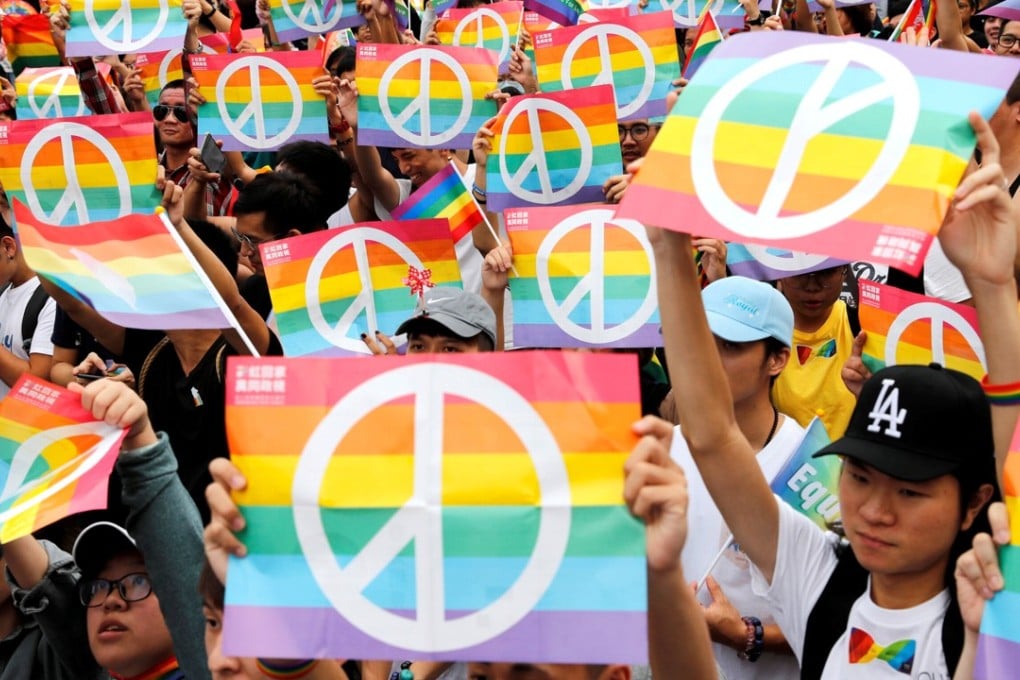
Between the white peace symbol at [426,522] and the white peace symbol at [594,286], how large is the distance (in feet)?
8.73

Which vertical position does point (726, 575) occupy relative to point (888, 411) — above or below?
below

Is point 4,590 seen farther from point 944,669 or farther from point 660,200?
point 944,669

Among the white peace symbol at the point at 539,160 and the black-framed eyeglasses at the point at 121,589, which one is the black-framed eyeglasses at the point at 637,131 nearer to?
the white peace symbol at the point at 539,160

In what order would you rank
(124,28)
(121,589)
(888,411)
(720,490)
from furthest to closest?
(124,28)
(121,589)
(720,490)
(888,411)

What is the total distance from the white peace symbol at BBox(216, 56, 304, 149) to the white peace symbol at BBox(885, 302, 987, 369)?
3.91 m

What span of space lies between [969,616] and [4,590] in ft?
8.98

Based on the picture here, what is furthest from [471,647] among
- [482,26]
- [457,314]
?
[482,26]

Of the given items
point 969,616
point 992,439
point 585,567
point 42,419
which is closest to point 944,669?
point 969,616

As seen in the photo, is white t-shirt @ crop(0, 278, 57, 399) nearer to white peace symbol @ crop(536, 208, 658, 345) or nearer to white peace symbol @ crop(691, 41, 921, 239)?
white peace symbol @ crop(536, 208, 658, 345)

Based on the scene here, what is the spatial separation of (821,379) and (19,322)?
11.9ft

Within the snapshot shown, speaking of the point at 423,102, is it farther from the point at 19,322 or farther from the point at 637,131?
the point at 19,322

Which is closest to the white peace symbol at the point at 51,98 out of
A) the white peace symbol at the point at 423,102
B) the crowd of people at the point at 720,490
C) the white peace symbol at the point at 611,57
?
the white peace symbol at the point at 423,102

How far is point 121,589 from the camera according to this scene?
11.5 feet

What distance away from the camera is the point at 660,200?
277 centimetres
